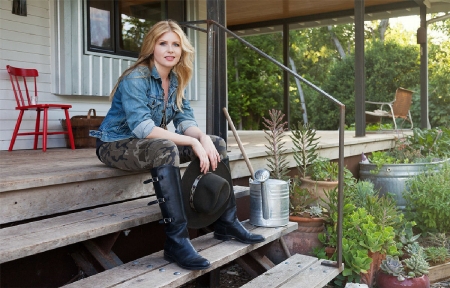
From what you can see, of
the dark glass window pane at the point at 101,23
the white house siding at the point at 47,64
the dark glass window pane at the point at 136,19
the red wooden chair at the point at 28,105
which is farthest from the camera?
the dark glass window pane at the point at 136,19

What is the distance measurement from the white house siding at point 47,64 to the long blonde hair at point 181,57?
2.05 meters

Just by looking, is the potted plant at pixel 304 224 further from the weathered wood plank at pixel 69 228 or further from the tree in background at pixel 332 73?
the tree in background at pixel 332 73

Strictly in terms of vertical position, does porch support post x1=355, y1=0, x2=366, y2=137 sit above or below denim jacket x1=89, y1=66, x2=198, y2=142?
above

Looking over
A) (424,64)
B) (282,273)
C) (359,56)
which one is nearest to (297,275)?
(282,273)

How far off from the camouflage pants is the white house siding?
2.03 m

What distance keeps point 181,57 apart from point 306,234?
4.46 ft

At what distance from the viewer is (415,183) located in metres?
3.70

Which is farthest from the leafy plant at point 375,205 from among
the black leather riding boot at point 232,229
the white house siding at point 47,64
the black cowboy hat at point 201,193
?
the white house siding at point 47,64

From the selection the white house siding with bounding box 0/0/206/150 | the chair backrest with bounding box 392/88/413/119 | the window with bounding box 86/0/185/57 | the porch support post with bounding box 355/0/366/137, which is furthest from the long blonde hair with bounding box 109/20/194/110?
the chair backrest with bounding box 392/88/413/119

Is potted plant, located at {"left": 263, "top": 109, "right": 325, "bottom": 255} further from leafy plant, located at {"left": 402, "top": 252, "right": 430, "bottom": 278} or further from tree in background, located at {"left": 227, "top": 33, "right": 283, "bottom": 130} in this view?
tree in background, located at {"left": 227, "top": 33, "right": 283, "bottom": 130}

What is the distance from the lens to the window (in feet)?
14.9

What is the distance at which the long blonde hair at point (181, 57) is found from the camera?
2.28 meters

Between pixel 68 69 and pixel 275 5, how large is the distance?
3.92 m

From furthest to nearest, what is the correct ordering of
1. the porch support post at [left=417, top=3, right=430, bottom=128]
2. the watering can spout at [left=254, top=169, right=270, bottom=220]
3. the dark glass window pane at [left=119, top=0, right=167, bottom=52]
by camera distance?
the porch support post at [left=417, top=3, right=430, bottom=128] → the dark glass window pane at [left=119, top=0, right=167, bottom=52] → the watering can spout at [left=254, top=169, right=270, bottom=220]
